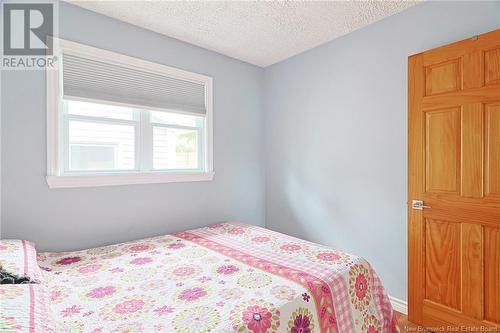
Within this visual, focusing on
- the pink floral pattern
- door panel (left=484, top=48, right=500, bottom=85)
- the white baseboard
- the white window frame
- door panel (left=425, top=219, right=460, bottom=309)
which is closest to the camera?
the pink floral pattern

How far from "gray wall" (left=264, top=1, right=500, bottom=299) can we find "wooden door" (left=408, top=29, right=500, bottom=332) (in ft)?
0.69

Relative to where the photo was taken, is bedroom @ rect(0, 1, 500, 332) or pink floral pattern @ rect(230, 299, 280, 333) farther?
bedroom @ rect(0, 1, 500, 332)

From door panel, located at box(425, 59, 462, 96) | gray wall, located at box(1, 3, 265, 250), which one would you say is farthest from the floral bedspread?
door panel, located at box(425, 59, 462, 96)

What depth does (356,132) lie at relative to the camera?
250 centimetres

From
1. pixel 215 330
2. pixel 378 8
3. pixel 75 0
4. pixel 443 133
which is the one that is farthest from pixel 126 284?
pixel 378 8

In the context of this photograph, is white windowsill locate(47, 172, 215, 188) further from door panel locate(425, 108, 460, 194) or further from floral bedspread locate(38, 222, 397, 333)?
door panel locate(425, 108, 460, 194)

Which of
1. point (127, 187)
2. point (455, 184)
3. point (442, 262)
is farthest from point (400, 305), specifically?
point (127, 187)

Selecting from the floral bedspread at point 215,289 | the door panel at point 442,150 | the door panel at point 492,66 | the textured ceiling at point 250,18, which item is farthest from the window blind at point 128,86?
the door panel at point 492,66

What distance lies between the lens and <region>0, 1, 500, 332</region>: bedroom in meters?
1.67

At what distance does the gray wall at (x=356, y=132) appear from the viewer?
7.00ft

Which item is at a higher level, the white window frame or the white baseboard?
the white window frame

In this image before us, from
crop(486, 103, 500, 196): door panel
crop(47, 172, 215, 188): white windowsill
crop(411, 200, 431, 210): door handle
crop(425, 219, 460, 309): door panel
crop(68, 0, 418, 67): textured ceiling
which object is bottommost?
crop(425, 219, 460, 309): door panel

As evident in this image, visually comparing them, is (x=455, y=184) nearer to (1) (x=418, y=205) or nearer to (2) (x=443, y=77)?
(1) (x=418, y=205)

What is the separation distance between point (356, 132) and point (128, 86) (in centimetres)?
214
